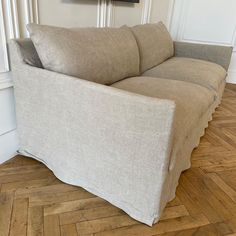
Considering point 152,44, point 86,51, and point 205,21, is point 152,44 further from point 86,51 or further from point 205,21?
point 205,21

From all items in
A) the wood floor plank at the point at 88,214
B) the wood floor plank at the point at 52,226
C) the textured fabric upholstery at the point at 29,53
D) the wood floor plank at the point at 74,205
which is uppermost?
the textured fabric upholstery at the point at 29,53

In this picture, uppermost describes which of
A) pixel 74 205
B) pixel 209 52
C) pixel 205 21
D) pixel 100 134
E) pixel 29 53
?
pixel 205 21

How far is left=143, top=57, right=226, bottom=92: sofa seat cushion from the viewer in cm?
177

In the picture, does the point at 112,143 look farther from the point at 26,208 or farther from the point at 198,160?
Result: the point at 198,160

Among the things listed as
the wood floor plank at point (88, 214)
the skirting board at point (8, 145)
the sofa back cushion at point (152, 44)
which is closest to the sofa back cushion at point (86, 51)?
the sofa back cushion at point (152, 44)

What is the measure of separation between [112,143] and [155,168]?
0.21 metres

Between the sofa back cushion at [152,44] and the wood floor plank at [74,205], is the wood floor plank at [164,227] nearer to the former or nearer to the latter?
the wood floor plank at [74,205]

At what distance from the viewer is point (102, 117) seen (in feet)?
3.35

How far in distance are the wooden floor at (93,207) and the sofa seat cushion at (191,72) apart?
1.98 feet

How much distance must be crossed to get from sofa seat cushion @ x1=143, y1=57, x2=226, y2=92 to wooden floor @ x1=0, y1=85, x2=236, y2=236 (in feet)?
1.98

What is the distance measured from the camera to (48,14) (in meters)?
1.59

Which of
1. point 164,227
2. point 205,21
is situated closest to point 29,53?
point 164,227

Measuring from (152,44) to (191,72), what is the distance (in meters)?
0.45

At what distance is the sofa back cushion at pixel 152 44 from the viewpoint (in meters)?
1.94
